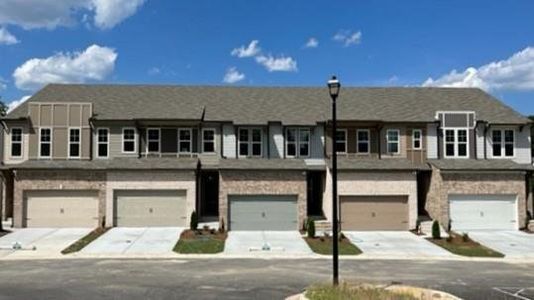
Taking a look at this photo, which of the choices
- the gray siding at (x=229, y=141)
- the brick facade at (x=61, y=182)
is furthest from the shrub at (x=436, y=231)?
the brick facade at (x=61, y=182)

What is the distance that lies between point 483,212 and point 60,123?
27438 millimetres

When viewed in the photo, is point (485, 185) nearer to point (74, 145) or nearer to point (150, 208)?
point (150, 208)

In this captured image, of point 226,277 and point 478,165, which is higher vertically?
point 478,165

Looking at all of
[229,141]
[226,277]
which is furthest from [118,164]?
[226,277]

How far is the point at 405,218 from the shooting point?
3281 cm

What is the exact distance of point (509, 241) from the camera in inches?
1150

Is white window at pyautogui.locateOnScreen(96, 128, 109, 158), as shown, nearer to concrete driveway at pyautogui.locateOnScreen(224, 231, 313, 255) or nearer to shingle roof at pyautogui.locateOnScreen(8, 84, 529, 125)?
shingle roof at pyautogui.locateOnScreen(8, 84, 529, 125)

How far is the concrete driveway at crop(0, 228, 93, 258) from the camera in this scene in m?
24.8

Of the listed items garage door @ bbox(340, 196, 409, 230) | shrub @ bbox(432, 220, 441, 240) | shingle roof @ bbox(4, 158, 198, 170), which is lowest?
shrub @ bbox(432, 220, 441, 240)

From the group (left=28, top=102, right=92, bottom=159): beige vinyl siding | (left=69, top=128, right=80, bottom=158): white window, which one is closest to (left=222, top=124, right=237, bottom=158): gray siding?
(left=28, top=102, right=92, bottom=159): beige vinyl siding

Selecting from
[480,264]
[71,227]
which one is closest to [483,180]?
[480,264]

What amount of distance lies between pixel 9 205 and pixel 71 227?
6.58 metres

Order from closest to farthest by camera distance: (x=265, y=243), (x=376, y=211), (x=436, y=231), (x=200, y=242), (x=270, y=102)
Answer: (x=200, y=242) < (x=265, y=243) < (x=436, y=231) < (x=376, y=211) < (x=270, y=102)

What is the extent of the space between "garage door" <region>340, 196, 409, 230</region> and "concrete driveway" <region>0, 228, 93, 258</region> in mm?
15403
